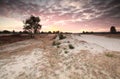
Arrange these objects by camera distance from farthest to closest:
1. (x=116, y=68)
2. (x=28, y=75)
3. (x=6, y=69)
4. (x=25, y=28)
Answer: (x=25, y=28) → (x=6, y=69) → (x=116, y=68) → (x=28, y=75)

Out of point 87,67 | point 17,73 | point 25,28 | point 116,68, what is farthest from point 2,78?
point 25,28

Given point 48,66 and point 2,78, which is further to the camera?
point 48,66

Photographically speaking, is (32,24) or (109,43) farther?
(32,24)

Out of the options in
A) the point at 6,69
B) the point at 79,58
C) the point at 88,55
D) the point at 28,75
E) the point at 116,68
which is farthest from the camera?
the point at 88,55

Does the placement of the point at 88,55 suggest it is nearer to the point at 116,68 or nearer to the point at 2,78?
the point at 116,68

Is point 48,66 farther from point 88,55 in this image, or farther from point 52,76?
point 88,55

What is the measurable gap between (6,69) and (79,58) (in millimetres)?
6969

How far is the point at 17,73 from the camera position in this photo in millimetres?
9125

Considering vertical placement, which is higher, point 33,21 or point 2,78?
point 33,21


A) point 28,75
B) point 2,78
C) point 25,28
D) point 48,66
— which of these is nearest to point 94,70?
point 48,66

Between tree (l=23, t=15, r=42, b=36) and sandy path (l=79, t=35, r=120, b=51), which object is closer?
sandy path (l=79, t=35, r=120, b=51)

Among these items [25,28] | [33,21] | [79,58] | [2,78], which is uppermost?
[33,21]

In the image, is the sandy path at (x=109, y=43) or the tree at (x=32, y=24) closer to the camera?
the sandy path at (x=109, y=43)

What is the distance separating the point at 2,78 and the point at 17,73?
1.13 metres
